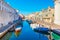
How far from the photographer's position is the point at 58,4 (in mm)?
7113

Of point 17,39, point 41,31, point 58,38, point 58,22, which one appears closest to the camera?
point 58,38

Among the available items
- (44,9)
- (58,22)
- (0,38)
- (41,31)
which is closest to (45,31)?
(41,31)

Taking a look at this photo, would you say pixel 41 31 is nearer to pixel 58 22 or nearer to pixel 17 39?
pixel 58 22

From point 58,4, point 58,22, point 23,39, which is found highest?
point 58,4

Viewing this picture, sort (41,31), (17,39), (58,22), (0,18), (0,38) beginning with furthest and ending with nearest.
Answer: (58,22)
(41,31)
(0,18)
(17,39)
(0,38)

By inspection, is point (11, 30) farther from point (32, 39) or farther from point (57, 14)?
point (57, 14)

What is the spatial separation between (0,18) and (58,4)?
102 inches

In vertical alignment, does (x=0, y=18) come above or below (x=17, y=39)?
above

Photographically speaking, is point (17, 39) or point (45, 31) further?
point (45, 31)

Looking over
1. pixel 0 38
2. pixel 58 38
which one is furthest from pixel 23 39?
pixel 58 38

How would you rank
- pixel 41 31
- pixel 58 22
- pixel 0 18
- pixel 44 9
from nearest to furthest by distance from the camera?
pixel 0 18 < pixel 41 31 < pixel 58 22 < pixel 44 9

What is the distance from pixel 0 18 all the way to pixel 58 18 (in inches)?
98.8

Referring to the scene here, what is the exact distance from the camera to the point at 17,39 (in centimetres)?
532

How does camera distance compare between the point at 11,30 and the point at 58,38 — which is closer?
the point at 58,38
